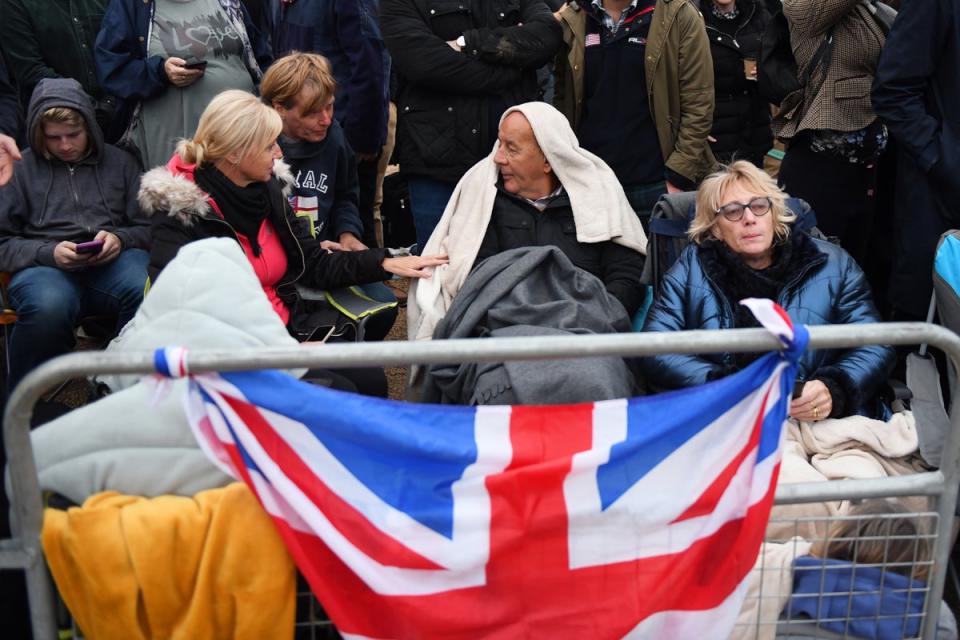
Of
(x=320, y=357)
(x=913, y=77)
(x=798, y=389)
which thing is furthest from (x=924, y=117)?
(x=320, y=357)

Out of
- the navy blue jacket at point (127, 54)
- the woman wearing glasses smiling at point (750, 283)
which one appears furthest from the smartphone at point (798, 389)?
the navy blue jacket at point (127, 54)

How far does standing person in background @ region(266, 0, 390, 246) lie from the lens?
20.1ft

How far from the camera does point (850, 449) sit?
3.76 metres

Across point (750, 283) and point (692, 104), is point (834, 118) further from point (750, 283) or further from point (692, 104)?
point (750, 283)

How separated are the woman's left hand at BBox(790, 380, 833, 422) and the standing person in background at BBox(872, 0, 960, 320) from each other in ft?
4.41

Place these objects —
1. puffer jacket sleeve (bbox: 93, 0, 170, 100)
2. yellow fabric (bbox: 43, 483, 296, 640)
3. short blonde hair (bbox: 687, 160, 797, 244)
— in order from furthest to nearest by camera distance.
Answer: puffer jacket sleeve (bbox: 93, 0, 170, 100), short blonde hair (bbox: 687, 160, 797, 244), yellow fabric (bbox: 43, 483, 296, 640)

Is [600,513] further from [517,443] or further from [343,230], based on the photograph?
[343,230]

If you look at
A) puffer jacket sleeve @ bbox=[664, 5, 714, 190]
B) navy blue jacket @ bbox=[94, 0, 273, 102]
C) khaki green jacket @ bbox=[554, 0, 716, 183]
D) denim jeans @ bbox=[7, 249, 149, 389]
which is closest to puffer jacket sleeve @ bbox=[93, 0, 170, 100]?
navy blue jacket @ bbox=[94, 0, 273, 102]

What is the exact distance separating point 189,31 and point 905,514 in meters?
4.09

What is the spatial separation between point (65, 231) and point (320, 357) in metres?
2.97

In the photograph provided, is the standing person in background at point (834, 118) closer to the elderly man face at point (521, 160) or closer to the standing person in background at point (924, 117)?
the standing person in background at point (924, 117)

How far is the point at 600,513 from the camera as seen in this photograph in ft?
8.75

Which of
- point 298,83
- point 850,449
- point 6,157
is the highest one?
point 298,83

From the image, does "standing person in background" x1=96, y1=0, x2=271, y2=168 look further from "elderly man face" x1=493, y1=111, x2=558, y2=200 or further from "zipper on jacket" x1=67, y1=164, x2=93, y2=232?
"elderly man face" x1=493, y1=111, x2=558, y2=200
